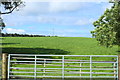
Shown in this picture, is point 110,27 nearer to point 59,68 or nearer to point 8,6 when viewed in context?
point 8,6

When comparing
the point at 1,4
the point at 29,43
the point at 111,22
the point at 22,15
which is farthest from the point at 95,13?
the point at 29,43

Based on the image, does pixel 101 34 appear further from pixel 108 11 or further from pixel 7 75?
pixel 7 75

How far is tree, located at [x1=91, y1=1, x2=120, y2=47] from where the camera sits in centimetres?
1080

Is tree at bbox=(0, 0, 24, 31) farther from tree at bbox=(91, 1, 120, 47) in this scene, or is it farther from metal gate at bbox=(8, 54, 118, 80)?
metal gate at bbox=(8, 54, 118, 80)

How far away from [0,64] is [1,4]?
7.84 meters

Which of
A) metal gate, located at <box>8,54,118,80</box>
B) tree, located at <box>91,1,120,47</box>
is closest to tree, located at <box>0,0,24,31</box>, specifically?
tree, located at <box>91,1,120,47</box>

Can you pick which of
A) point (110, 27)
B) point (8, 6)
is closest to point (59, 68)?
point (110, 27)

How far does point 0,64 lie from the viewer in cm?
454

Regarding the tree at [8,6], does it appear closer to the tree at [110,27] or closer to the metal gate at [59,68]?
the tree at [110,27]

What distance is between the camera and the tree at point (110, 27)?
10.8 metres

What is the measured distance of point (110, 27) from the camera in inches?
432

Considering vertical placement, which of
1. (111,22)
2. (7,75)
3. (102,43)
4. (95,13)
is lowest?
(7,75)

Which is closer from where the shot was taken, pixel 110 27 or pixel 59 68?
pixel 59 68

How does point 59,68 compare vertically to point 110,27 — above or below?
below
